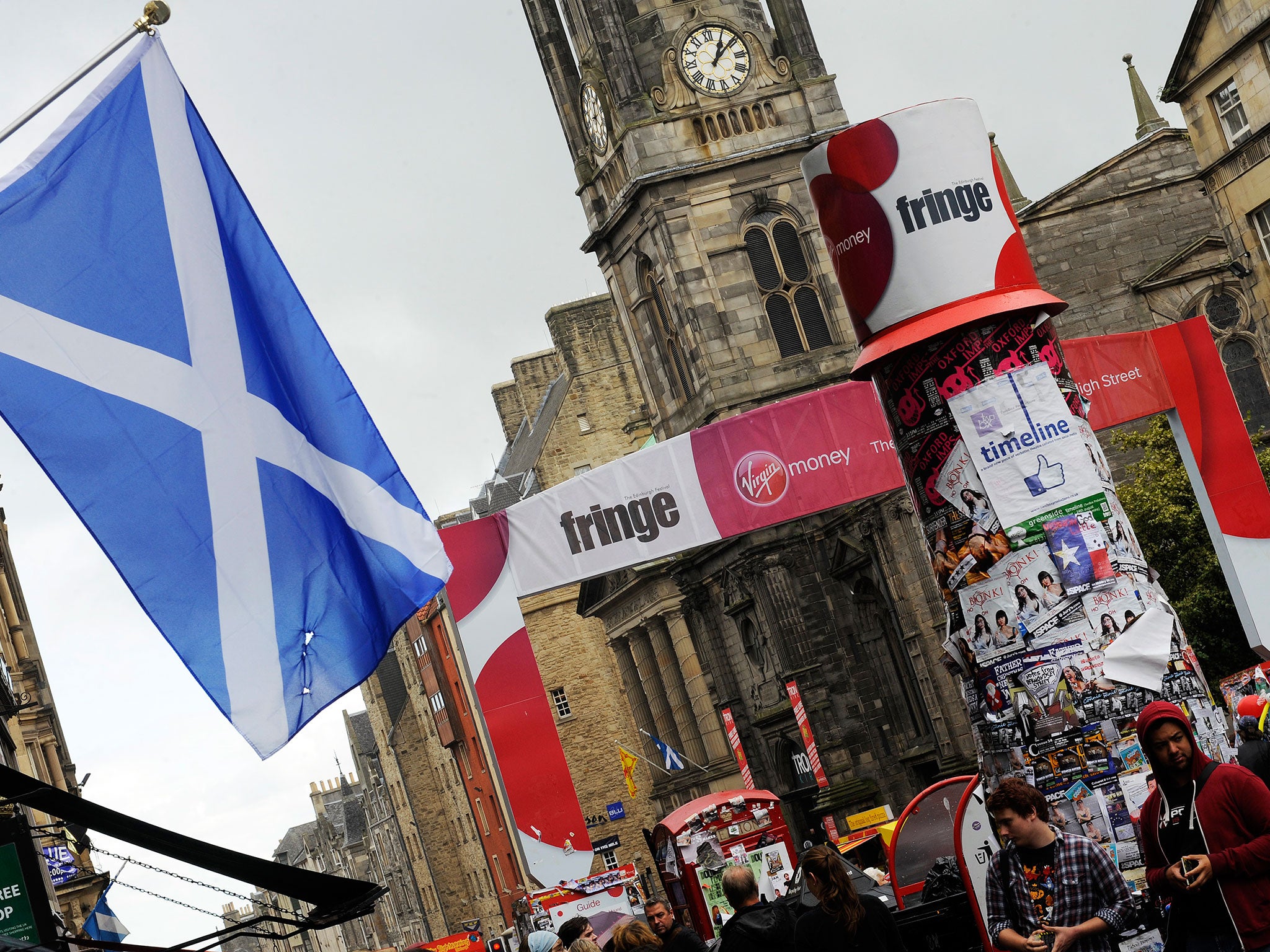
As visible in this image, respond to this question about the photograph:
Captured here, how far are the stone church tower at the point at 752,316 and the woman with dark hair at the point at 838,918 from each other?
27687 millimetres

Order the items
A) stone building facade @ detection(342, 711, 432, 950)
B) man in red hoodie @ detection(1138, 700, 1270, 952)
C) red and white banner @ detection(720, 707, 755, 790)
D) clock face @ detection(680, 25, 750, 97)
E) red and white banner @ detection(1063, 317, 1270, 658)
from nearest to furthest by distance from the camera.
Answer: man in red hoodie @ detection(1138, 700, 1270, 952)
red and white banner @ detection(1063, 317, 1270, 658)
red and white banner @ detection(720, 707, 755, 790)
clock face @ detection(680, 25, 750, 97)
stone building facade @ detection(342, 711, 432, 950)

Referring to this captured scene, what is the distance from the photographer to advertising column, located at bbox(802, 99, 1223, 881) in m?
10.2

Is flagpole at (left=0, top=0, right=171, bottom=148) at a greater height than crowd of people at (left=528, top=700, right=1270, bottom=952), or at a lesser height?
greater

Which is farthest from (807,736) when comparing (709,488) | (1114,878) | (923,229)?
(1114,878)

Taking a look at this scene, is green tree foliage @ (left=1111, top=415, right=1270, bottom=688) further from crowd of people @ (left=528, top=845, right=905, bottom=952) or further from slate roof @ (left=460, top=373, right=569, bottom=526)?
slate roof @ (left=460, top=373, right=569, bottom=526)

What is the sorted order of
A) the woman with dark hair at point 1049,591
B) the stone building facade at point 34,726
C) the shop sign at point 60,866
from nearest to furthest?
the woman with dark hair at point 1049,591, the shop sign at point 60,866, the stone building facade at point 34,726

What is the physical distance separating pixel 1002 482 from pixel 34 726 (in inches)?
1120

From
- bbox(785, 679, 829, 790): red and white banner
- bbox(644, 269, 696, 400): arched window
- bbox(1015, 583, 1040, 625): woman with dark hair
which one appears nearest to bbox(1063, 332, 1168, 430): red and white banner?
bbox(1015, 583, 1040, 625): woman with dark hair

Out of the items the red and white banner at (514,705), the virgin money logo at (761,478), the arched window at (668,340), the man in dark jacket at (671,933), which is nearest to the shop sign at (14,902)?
the man in dark jacket at (671,933)

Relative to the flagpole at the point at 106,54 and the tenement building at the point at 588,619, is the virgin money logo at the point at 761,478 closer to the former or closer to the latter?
the flagpole at the point at 106,54

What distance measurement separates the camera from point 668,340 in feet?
134

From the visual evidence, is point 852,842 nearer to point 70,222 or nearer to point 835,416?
point 835,416

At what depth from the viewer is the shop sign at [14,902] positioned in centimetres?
797

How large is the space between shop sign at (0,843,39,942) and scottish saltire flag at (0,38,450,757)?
2068mm
